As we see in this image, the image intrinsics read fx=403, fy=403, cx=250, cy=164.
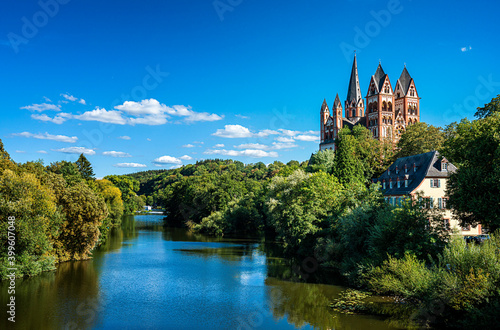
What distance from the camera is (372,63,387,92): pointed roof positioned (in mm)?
97875

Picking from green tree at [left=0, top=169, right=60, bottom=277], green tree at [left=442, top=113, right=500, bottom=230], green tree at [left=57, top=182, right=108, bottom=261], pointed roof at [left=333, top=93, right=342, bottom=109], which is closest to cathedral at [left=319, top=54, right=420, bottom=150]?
pointed roof at [left=333, top=93, right=342, bottom=109]

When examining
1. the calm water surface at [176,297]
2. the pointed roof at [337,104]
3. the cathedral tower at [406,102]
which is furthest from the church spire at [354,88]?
the calm water surface at [176,297]

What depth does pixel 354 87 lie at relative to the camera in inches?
4279

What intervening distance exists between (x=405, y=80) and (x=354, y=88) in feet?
43.8

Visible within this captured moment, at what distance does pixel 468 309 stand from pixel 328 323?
23.2ft

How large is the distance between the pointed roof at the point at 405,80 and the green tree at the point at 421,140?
3023 cm

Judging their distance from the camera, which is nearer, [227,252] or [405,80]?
[227,252]

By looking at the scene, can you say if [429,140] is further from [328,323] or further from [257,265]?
[328,323]

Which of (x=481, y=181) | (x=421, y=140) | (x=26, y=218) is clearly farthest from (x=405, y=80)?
(x=26, y=218)

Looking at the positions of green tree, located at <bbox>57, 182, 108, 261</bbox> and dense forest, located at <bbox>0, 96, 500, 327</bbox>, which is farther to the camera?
green tree, located at <bbox>57, 182, 108, 261</bbox>

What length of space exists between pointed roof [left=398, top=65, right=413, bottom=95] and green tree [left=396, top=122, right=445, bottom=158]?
30227 mm

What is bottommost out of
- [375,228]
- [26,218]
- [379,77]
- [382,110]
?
[375,228]

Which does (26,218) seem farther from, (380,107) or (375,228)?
(380,107)

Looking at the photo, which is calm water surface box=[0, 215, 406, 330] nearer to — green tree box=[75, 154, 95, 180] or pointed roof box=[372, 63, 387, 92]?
green tree box=[75, 154, 95, 180]
